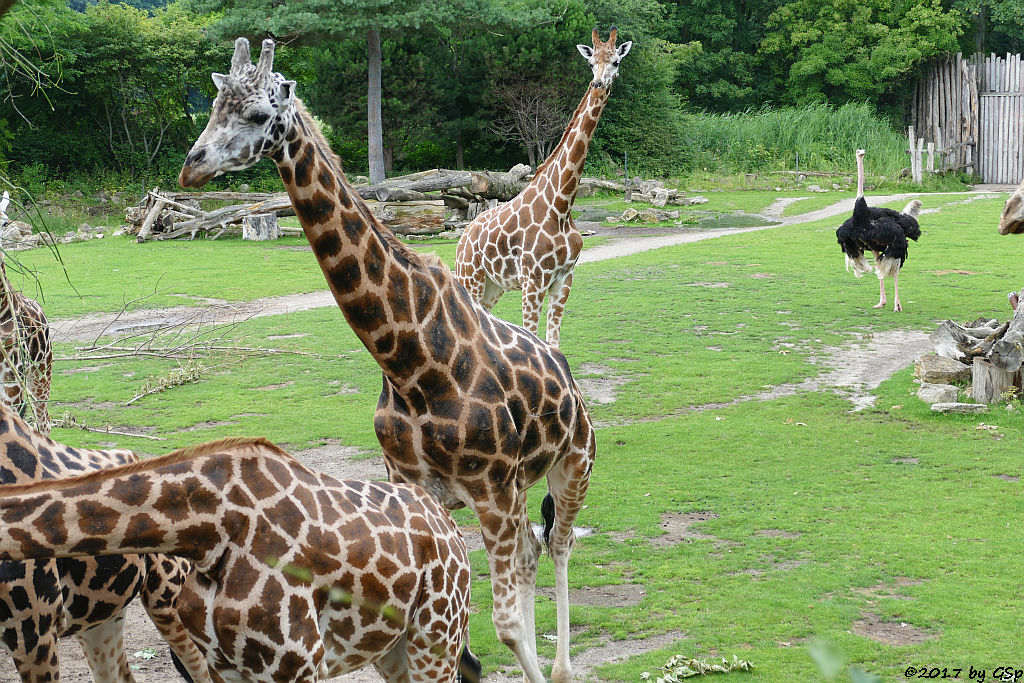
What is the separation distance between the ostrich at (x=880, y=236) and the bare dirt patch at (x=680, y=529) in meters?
7.90

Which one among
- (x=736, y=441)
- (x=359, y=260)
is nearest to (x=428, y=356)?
(x=359, y=260)

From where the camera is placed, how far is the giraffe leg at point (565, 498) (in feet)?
17.7

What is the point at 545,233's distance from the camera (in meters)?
9.51

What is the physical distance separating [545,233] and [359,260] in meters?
5.30

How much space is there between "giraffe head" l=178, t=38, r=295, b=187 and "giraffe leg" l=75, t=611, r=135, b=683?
6.58 feet

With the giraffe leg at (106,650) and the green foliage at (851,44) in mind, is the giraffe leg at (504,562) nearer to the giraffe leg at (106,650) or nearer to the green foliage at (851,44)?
the giraffe leg at (106,650)

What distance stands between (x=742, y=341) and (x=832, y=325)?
1.62 m

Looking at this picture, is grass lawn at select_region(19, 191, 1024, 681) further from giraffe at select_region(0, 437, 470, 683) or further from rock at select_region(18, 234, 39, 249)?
rock at select_region(18, 234, 39, 249)

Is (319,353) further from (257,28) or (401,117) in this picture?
(401,117)

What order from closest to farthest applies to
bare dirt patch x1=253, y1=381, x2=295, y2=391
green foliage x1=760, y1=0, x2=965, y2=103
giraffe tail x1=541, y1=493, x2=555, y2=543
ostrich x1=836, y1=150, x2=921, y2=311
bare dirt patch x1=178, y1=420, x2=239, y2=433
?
giraffe tail x1=541, y1=493, x2=555, y2=543
bare dirt patch x1=178, y1=420, x2=239, y2=433
bare dirt patch x1=253, y1=381, x2=295, y2=391
ostrich x1=836, y1=150, x2=921, y2=311
green foliage x1=760, y1=0, x2=965, y2=103

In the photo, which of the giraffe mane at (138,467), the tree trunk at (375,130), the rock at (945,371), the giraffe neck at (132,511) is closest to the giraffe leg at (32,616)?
the giraffe mane at (138,467)

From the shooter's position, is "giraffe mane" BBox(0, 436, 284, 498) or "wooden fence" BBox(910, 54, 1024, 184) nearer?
"giraffe mane" BBox(0, 436, 284, 498)

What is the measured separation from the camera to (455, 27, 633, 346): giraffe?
9.00 metres

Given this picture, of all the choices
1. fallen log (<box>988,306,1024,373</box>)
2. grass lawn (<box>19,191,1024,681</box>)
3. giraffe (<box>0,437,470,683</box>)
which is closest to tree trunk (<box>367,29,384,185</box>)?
grass lawn (<box>19,191,1024,681</box>)
